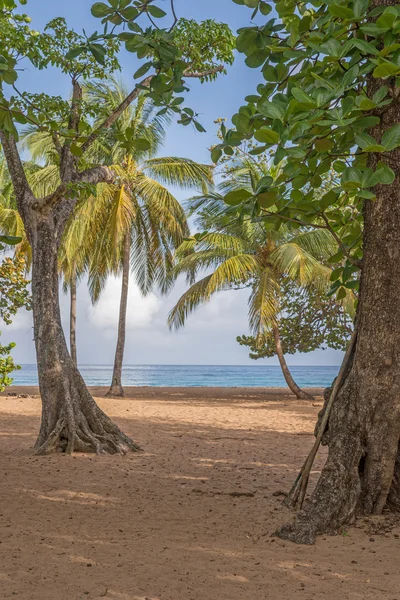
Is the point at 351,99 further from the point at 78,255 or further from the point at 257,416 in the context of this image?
the point at 78,255

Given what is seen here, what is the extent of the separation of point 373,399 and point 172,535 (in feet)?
5.31

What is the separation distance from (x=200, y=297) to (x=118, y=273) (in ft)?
12.1

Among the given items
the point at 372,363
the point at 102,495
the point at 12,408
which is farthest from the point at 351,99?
the point at 12,408

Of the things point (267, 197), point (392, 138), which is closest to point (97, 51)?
point (267, 197)

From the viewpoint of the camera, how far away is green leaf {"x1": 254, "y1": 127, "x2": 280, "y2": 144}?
2223 mm

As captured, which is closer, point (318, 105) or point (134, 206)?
point (318, 105)

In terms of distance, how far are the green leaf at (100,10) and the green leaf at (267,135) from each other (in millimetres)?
1104

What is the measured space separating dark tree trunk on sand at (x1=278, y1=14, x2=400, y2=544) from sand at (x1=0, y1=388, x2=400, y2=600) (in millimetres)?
191

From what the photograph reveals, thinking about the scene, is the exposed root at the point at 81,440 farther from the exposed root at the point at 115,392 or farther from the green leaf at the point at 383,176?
the exposed root at the point at 115,392

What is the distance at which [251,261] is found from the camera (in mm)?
14906

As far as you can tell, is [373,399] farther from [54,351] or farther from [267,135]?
[54,351]

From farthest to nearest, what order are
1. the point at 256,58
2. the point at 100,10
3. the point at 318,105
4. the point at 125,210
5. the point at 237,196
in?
1. the point at 125,210
2. the point at 256,58
3. the point at 100,10
4. the point at 237,196
5. the point at 318,105

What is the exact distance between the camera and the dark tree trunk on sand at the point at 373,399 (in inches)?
144

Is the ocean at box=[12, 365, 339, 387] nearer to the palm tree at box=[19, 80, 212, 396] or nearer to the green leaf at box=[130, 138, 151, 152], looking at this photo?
the palm tree at box=[19, 80, 212, 396]
